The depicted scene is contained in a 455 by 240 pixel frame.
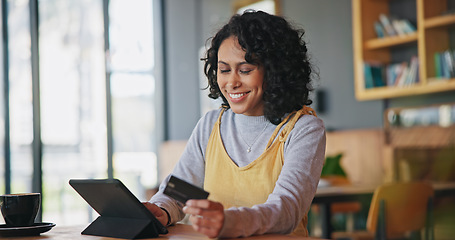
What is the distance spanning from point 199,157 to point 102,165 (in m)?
5.67

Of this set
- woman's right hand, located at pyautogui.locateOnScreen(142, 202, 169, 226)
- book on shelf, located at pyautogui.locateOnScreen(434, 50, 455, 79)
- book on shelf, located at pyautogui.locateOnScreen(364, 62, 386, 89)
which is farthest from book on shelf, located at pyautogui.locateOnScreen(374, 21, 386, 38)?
woman's right hand, located at pyautogui.locateOnScreen(142, 202, 169, 226)

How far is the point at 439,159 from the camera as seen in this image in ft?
14.1

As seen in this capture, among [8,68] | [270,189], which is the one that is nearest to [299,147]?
[270,189]

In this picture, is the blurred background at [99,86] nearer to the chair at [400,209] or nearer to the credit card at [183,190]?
the chair at [400,209]

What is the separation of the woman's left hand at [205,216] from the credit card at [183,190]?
2 cm

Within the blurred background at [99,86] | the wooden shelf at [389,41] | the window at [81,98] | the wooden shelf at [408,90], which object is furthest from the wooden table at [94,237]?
the window at [81,98]

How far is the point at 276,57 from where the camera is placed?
1.55m

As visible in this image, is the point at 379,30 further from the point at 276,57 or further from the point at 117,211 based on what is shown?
the point at 117,211

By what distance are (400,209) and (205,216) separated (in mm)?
2179

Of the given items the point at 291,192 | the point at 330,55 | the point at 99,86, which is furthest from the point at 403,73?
the point at 99,86

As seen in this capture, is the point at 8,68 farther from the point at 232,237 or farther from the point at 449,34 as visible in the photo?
the point at 232,237

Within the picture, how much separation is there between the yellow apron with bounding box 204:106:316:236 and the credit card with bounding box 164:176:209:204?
0.38 m

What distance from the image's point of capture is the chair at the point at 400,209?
9.83ft

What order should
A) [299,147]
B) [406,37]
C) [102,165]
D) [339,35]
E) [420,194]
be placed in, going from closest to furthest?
[299,147]
[420,194]
[406,37]
[339,35]
[102,165]
